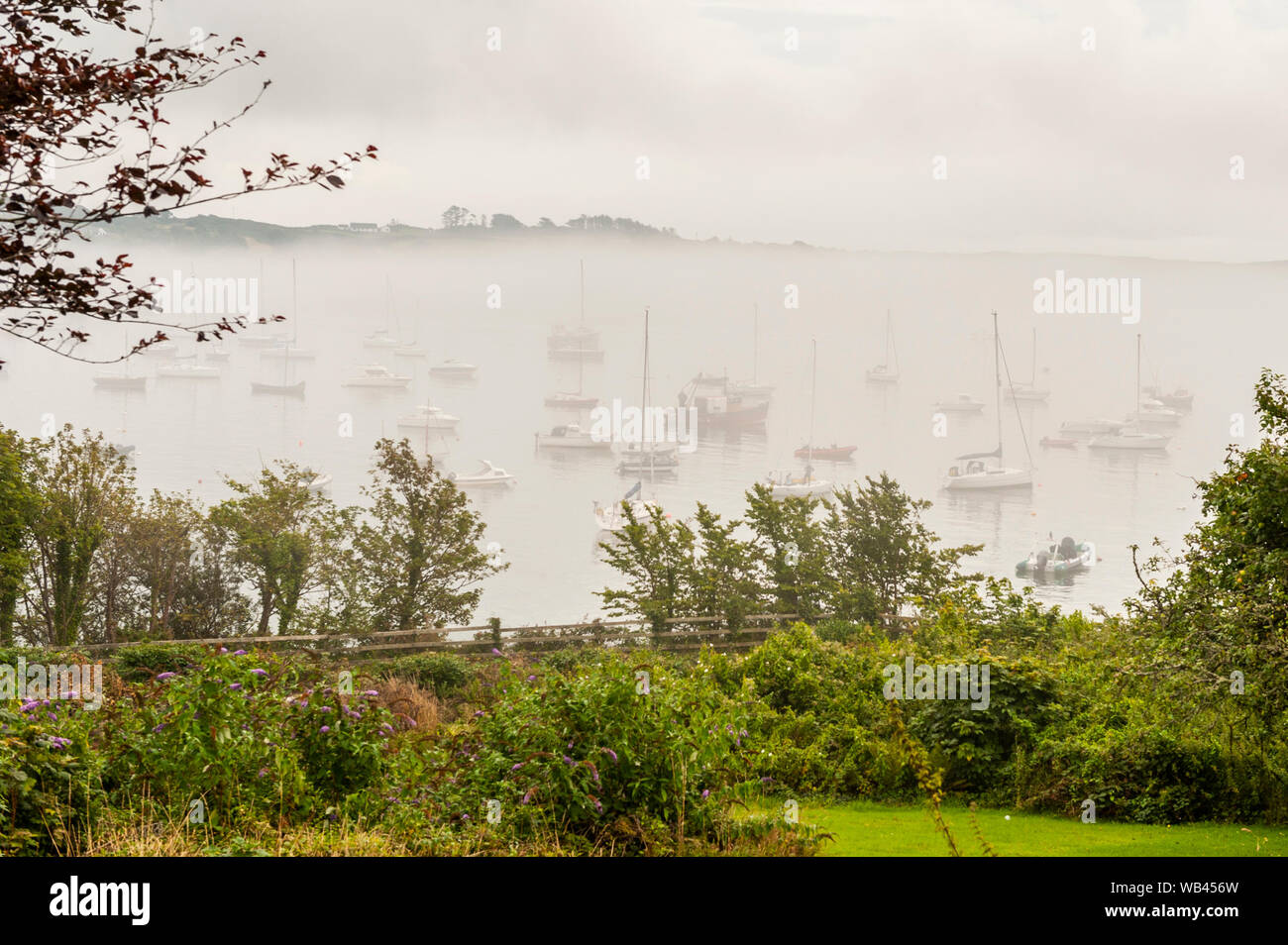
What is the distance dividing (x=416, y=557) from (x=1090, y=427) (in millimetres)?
88881

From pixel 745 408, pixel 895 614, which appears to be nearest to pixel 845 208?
pixel 745 408

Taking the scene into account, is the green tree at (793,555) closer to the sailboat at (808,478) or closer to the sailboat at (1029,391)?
the sailboat at (808,478)

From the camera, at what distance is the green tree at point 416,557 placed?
2420 cm

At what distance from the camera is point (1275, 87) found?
371 ft

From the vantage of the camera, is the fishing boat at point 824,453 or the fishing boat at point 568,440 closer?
the fishing boat at point 824,453

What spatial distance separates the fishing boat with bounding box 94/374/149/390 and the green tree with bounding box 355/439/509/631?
3076 inches

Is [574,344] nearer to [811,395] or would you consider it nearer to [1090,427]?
[811,395]

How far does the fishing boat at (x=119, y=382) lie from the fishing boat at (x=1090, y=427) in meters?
80.2

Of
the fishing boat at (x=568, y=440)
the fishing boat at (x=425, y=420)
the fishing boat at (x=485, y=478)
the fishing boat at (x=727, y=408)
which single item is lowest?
the fishing boat at (x=485, y=478)

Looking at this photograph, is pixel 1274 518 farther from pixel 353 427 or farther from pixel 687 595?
pixel 353 427

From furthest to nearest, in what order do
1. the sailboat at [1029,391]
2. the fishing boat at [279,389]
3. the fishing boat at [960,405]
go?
the sailboat at [1029,391] → the fishing boat at [960,405] → the fishing boat at [279,389]

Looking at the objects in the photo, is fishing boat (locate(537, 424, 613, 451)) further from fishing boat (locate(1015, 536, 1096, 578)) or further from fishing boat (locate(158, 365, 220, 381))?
fishing boat (locate(1015, 536, 1096, 578))

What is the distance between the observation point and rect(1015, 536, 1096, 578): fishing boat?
59.2 m

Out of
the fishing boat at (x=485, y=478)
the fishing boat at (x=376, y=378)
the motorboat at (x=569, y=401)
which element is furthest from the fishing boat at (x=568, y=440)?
the fishing boat at (x=376, y=378)
